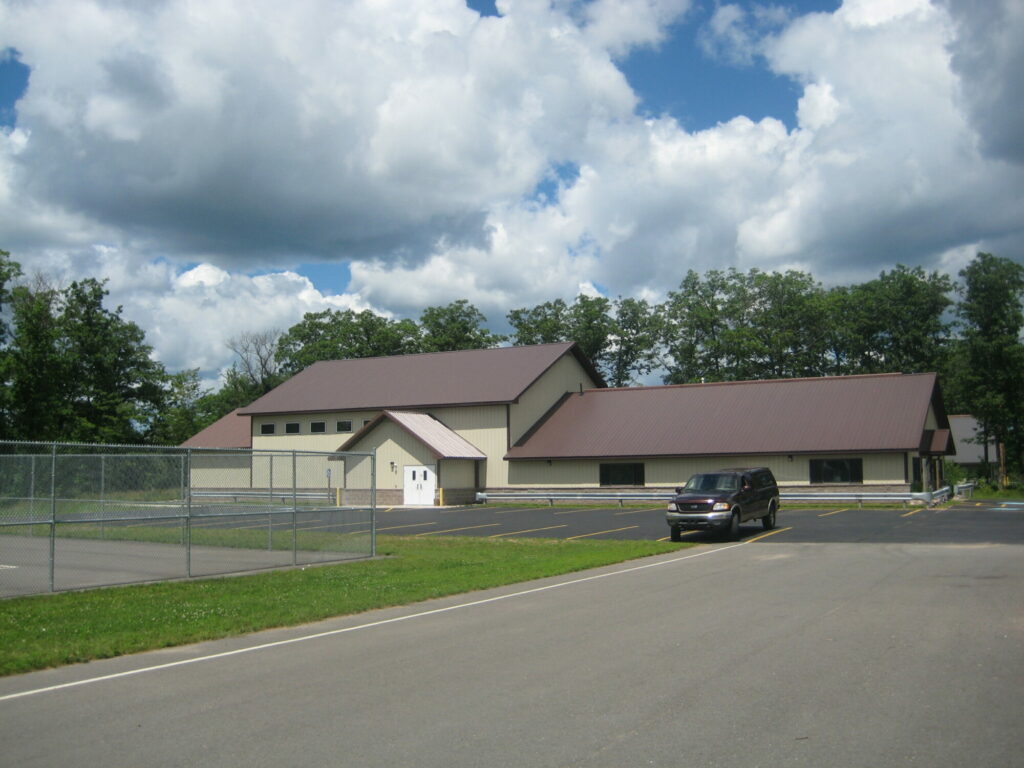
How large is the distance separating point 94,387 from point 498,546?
175ft

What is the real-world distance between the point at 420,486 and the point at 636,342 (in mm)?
42325

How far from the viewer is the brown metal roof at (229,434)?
204ft

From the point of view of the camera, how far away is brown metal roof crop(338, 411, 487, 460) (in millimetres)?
48156

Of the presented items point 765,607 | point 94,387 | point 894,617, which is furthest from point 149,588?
point 94,387

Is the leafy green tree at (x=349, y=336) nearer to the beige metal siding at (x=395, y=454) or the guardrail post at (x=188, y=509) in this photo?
the beige metal siding at (x=395, y=454)

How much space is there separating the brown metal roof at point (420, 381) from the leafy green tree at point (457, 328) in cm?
2477

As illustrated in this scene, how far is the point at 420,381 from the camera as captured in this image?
56625 millimetres

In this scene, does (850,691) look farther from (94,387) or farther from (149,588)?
(94,387)

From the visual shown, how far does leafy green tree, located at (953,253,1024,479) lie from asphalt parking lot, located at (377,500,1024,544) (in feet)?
69.8

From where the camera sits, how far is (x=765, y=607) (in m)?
12.7

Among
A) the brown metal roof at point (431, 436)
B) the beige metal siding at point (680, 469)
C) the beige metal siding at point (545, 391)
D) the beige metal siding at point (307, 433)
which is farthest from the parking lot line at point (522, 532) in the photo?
the beige metal siding at point (307, 433)

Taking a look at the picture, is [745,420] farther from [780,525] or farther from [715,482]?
[715,482]

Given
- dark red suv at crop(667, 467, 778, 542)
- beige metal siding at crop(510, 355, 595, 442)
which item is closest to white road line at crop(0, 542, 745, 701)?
dark red suv at crop(667, 467, 778, 542)

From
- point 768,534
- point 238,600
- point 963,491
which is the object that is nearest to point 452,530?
point 768,534
